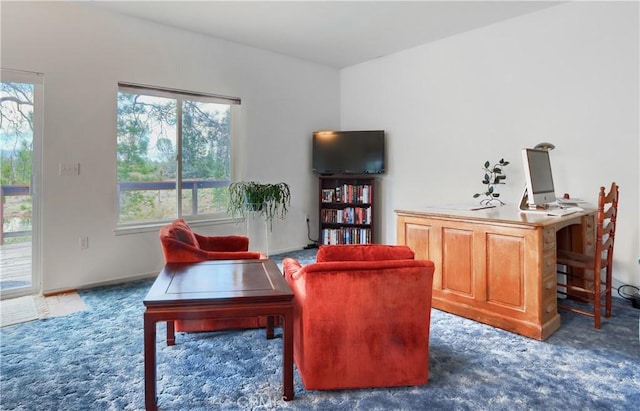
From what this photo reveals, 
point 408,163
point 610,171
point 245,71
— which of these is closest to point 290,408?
point 610,171

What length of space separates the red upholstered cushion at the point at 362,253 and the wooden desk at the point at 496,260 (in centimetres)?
97

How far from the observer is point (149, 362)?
1.72m

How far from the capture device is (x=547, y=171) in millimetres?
3248

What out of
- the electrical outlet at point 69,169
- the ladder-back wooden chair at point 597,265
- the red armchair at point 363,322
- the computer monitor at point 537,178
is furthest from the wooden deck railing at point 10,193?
the ladder-back wooden chair at point 597,265

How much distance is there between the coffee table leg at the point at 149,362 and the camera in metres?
1.69

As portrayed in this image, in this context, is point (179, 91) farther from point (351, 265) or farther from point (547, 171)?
point (547, 171)

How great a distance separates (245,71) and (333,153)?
158 cm

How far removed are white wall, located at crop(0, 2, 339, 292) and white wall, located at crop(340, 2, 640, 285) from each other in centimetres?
202

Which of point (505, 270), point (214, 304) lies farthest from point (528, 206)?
point (214, 304)

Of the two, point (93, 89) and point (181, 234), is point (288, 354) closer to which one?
point (181, 234)

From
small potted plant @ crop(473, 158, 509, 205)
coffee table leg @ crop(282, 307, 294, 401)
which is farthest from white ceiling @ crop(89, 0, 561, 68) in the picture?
coffee table leg @ crop(282, 307, 294, 401)

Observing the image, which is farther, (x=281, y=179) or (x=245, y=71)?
(x=281, y=179)

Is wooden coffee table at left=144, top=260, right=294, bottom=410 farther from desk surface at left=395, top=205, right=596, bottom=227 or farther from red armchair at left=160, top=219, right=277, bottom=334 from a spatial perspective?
desk surface at left=395, top=205, right=596, bottom=227

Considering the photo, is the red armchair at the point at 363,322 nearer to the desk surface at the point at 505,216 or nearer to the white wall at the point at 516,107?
the desk surface at the point at 505,216
